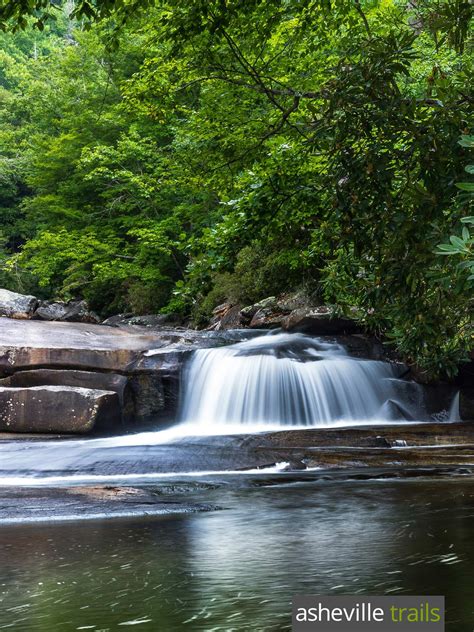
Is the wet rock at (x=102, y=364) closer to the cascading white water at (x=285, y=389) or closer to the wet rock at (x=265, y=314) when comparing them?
the cascading white water at (x=285, y=389)

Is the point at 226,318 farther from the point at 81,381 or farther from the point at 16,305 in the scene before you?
the point at 81,381

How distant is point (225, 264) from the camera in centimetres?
680

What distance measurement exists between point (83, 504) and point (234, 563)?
3001mm

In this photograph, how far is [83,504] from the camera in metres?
7.38

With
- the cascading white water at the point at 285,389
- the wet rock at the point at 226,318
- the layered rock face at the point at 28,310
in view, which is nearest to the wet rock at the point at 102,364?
the cascading white water at the point at 285,389

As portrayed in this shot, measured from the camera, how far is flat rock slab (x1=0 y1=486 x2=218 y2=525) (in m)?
6.95

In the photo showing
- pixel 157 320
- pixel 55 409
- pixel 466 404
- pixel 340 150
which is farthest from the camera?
pixel 157 320

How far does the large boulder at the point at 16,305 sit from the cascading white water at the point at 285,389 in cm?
913

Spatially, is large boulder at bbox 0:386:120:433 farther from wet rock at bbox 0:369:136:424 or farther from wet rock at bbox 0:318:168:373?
wet rock at bbox 0:318:168:373

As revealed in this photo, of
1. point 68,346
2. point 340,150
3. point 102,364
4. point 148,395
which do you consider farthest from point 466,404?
point 340,150

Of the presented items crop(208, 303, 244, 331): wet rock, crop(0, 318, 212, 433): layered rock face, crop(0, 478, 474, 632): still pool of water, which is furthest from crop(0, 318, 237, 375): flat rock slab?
crop(0, 478, 474, 632): still pool of water

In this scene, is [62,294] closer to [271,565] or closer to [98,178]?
[98,178]

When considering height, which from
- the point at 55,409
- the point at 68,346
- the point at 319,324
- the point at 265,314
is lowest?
the point at 55,409

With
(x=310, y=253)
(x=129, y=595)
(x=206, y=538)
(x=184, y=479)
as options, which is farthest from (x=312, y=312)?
(x=129, y=595)
